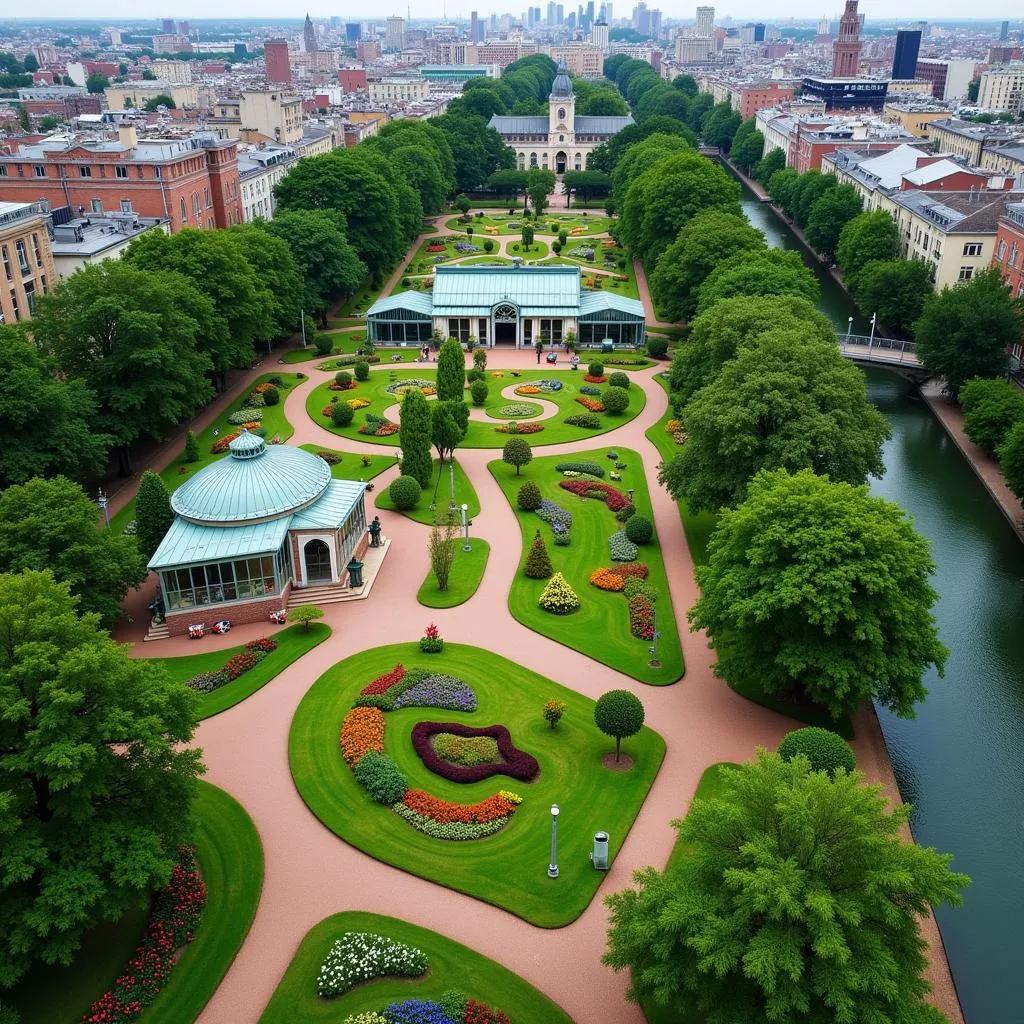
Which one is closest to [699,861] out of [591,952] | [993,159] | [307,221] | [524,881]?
[591,952]

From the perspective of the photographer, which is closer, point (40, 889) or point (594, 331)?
point (40, 889)

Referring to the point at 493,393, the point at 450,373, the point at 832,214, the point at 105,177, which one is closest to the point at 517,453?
the point at 450,373

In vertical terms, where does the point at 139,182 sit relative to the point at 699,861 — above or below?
above

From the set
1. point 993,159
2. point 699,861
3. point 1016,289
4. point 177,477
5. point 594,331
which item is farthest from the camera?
point 993,159

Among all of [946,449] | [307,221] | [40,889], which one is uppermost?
[307,221]

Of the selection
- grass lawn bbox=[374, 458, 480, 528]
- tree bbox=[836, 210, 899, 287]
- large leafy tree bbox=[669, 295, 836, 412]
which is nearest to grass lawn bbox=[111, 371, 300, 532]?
grass lawn bbox=[374, 458, 480, 528]

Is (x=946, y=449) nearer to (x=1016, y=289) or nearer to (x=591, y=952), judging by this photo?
(x=1016, y=289)

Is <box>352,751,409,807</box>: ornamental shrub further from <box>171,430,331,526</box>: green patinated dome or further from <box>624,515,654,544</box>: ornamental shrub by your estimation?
<box>624,515,654,544</box>: ornamental shrub
